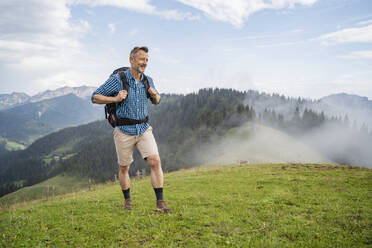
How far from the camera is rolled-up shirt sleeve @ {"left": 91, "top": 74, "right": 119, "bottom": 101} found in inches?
241

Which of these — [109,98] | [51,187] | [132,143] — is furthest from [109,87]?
[51,187]

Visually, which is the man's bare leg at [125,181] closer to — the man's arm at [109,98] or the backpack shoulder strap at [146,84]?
the man's arm at [109,98]

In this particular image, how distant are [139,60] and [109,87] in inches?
42.4

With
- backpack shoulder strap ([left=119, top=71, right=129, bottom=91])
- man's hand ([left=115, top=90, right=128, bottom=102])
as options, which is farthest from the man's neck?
man's hand ([left=115, top=90, right=128, bottom=102])

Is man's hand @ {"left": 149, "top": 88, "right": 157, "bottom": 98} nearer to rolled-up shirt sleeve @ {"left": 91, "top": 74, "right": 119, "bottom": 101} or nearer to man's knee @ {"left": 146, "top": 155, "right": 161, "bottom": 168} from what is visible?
rolled-up shirt sleeve @ {"left": 91, "top": 74, "right": 119, "bottom": 101}

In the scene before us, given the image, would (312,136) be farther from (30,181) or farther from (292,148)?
(30,181)

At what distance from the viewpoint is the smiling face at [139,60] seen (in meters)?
6.26

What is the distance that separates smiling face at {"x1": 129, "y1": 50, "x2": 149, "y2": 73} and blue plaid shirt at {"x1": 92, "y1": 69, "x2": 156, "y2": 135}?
297 mm

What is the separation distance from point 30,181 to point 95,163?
166 feet

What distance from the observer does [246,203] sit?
25.3 feet

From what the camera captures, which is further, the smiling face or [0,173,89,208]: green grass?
[0,173,89,208]: green grass

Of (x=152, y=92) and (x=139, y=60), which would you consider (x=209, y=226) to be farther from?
(x=139, y=60)

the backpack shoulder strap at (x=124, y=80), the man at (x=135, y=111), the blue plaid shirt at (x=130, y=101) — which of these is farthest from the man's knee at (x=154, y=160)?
the backpack shoulder strap at (x=124, y=80)

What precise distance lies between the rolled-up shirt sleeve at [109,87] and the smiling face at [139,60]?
1.97 ft
